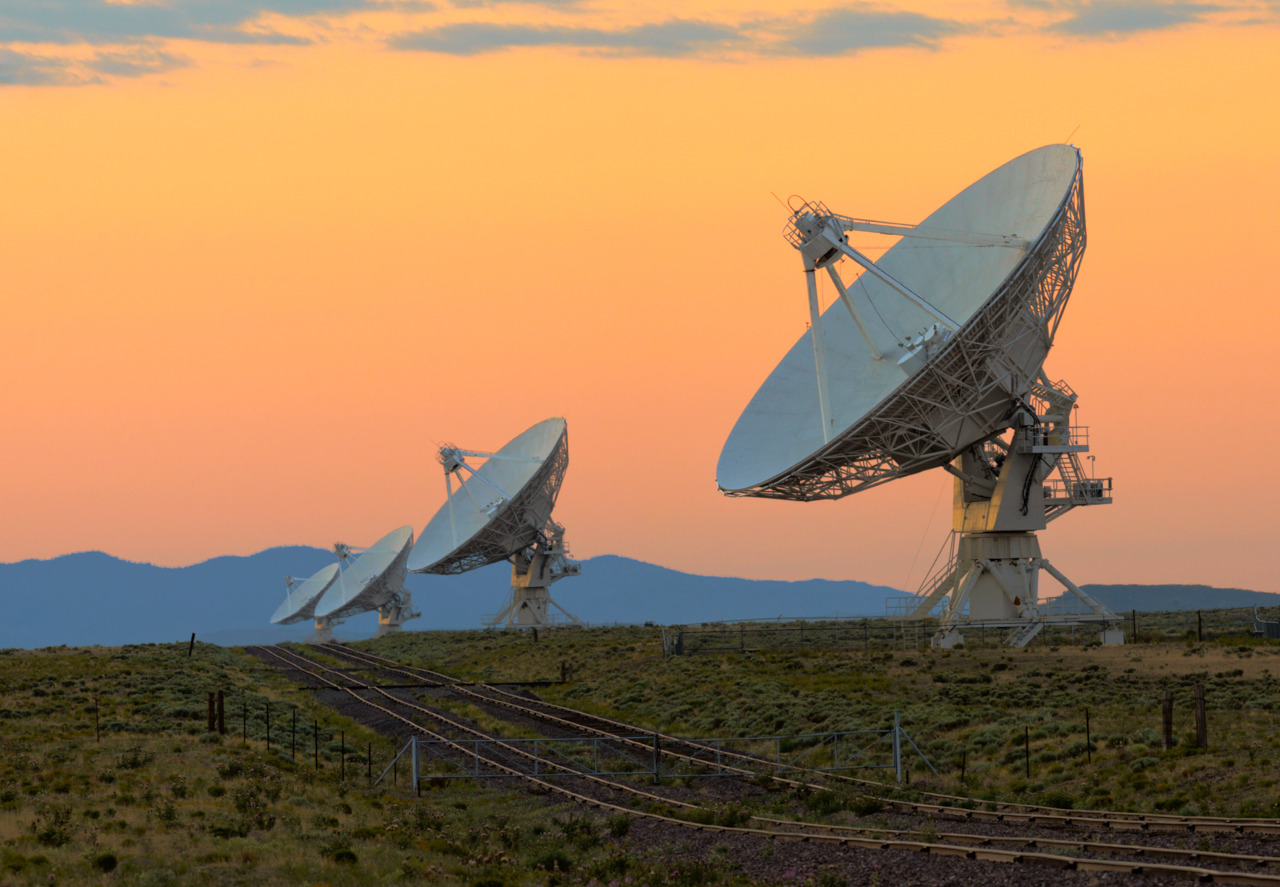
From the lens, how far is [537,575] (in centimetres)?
7938

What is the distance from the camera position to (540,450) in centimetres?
7300

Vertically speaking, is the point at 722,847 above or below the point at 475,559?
below

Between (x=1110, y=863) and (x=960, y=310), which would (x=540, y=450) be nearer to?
(x=960, y=310)

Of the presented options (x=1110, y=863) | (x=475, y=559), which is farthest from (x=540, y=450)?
(x=1110, y=863)

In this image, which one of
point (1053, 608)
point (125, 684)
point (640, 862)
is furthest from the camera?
point (125, 684)

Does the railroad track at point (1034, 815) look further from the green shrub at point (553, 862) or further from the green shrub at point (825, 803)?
the green shrub at point (553, 862)

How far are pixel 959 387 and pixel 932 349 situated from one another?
208cm

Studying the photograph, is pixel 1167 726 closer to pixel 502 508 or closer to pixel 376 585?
pixel 502 508

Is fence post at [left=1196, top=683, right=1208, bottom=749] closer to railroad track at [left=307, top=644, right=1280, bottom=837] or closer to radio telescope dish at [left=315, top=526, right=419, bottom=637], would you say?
railroad track at [left=307, top=644, right=1280, bottom=837]

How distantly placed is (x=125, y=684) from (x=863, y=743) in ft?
108

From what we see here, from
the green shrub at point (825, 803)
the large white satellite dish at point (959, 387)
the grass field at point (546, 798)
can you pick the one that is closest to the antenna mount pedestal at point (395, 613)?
the grass field at point (546, 798)

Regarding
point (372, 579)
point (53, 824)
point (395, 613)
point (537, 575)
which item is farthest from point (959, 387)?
point (395, 613)

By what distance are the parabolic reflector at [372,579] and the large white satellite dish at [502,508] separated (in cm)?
2654

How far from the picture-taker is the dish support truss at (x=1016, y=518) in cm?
4631
